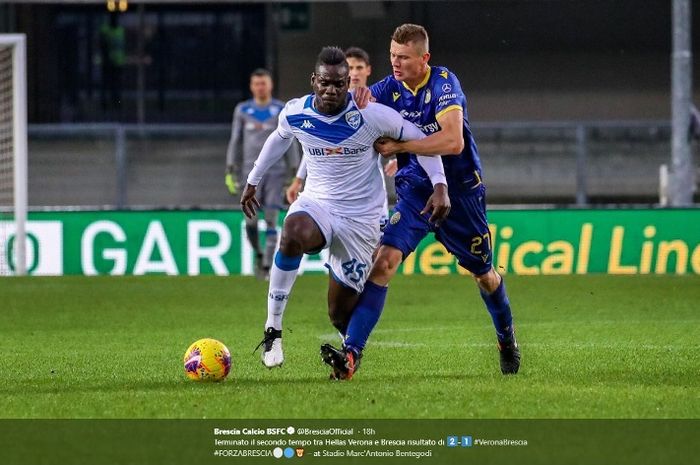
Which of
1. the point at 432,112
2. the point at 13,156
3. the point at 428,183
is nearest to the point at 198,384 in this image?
the point at 428,183

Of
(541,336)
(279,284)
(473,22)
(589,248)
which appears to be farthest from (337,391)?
(473,22)

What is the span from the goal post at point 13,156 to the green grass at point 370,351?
2.35 ft

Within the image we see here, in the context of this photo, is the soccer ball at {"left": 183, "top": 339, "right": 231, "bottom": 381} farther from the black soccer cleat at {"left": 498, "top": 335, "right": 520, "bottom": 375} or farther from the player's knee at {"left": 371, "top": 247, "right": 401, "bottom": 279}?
the black soccer cleat at {"left": 498, "top": 335, "right": 520, "bottom": 375}

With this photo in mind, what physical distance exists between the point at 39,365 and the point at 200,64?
17.1 m

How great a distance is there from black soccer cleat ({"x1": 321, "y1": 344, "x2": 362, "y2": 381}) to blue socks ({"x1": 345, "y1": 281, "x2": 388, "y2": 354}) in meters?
0.04

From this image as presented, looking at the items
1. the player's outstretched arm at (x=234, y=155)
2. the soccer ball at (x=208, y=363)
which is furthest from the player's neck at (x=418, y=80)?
the player's outstretched arm at (x=234, y=155)

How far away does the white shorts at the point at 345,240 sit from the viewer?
27.4ft

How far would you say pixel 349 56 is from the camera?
38.4 ft

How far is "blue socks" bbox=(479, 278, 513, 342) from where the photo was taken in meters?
8.71

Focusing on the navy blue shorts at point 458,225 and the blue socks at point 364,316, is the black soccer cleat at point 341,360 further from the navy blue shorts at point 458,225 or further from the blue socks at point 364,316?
the navy blue shorts at point 458,225

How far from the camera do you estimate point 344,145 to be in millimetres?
8375
